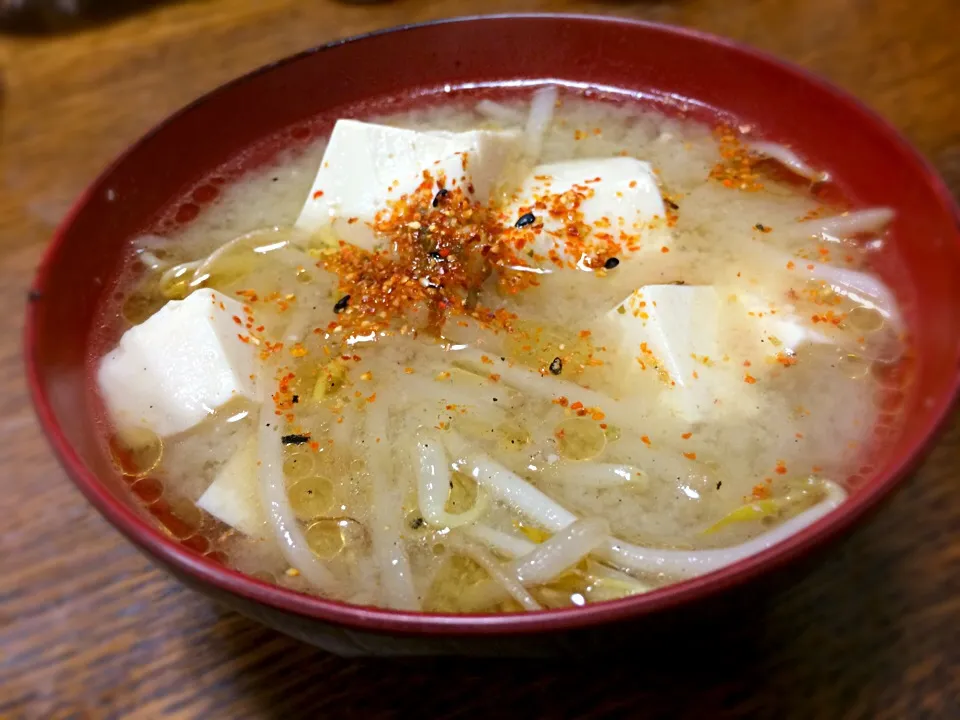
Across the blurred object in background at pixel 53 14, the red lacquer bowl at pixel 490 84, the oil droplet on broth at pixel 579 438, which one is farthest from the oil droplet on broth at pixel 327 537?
the blurred object in background at pixel 53 14

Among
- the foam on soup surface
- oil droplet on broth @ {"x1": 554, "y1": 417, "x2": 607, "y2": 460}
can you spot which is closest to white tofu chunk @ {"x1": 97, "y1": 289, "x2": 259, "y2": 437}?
the foam on soup surface

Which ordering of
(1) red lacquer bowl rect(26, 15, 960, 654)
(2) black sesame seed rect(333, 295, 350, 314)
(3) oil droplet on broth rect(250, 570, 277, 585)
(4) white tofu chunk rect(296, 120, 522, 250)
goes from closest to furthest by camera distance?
(1) red lacquer bowl rect(26, 15, 960, 654) < (3) oil droplet on broth rect(250, 570, 277, 585) < (2) black sesame seed rect(333, 295, 350, 314) < (4) white tofu chunk rect(296, 120, 522, 250)

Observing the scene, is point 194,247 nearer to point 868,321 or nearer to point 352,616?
point 352,616

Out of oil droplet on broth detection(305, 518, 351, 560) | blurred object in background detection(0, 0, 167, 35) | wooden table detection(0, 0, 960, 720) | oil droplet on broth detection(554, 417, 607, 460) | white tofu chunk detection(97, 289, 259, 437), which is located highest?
blurred object in background detection(0, 0, 167, 35)

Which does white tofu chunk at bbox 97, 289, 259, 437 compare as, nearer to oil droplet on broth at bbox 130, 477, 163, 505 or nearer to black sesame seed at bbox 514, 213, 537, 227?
oil droplet on broth at bbox 130, 477, 163, 505

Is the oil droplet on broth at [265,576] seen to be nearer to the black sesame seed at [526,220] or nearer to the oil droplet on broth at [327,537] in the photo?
the oil droplet on broth at [327,537]

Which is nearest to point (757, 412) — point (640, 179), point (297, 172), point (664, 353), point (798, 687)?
point (664, 353)

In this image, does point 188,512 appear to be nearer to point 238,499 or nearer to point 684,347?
point 238,499

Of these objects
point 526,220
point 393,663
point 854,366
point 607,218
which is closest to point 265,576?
point 393,663
